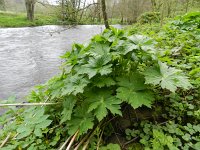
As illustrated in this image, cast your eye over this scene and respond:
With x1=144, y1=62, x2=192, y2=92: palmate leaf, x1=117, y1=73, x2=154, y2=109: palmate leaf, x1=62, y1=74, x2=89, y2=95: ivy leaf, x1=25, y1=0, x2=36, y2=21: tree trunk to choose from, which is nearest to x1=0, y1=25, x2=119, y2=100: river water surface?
x1=62, y1=74, x2=89, y2=95: ivy leaf

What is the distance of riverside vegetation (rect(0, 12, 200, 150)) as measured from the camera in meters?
1.74

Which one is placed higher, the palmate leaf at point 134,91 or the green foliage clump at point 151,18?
the green foliage clump at point 151,18

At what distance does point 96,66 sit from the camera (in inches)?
73.9

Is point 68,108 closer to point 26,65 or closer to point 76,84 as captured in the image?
point 76,84

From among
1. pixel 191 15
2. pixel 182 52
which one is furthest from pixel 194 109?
pixel 191 15

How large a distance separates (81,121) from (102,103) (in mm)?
239

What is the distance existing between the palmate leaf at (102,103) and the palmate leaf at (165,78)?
30 centimetres

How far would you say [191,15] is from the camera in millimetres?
4965

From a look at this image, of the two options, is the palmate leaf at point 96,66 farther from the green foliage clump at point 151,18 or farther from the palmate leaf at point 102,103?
the green foliage clump at point 151,18

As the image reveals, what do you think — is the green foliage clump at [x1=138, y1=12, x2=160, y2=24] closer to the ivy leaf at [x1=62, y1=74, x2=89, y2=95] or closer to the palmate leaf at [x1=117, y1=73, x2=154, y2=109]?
the palmate leaf at [x1=117, y1=73, x2=154, y2=109]

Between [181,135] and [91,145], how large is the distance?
717 millimetres

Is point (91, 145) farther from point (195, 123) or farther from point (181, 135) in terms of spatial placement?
point (195, 123)

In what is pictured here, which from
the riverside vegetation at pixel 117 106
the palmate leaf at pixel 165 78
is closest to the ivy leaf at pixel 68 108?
the riverside vegetation at pixel 117 106

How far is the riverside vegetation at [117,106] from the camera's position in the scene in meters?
1.74
